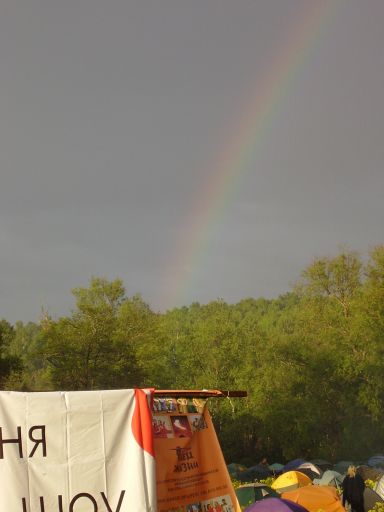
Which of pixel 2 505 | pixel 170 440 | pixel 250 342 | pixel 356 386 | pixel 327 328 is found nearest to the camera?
pixel 2 505

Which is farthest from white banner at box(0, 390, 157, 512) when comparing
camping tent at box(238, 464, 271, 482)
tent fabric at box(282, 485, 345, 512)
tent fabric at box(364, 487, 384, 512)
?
camping tent at box(238, 464, 271, 482)

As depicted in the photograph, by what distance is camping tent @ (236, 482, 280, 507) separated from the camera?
2097cm

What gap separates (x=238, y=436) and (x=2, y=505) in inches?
2207

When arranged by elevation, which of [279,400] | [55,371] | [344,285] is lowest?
[279,400]

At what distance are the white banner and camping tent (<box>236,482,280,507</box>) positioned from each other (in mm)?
16262

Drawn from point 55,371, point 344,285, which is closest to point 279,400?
point 344,285

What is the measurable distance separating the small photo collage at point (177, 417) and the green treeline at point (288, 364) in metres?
34.2

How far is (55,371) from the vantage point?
46.7 metres

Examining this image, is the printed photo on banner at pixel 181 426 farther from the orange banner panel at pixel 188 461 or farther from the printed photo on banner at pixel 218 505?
the printed photo on banner at pixel 218 505

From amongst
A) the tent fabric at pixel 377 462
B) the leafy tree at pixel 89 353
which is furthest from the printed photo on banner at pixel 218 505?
the leafy tree at pixel 89 353

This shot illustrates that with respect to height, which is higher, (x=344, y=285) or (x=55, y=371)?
(x=344, y=285)

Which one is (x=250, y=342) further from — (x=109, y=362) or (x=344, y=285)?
(x=109, y=362)

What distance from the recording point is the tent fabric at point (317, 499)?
58.1 ft

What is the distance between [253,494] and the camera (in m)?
21.1
